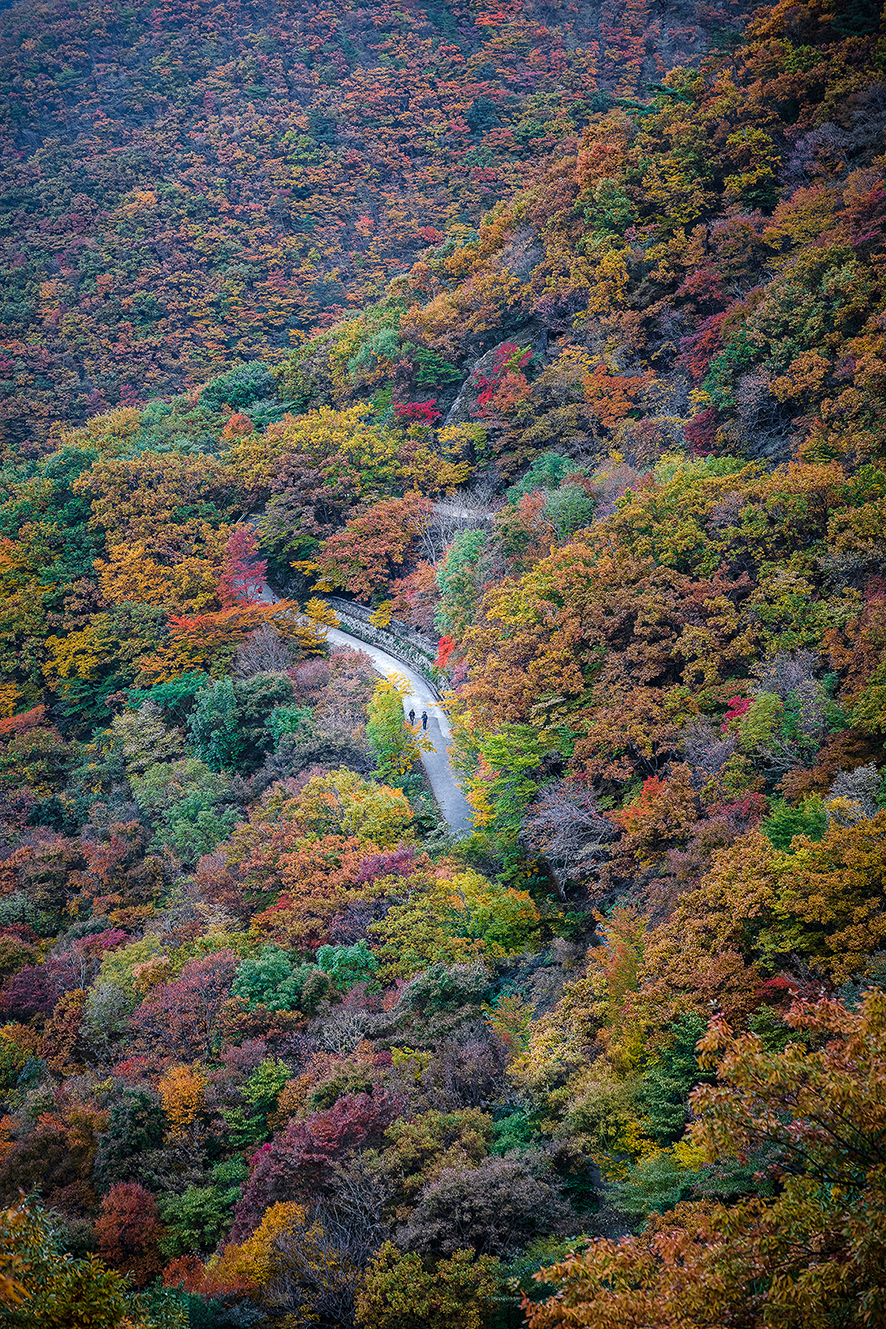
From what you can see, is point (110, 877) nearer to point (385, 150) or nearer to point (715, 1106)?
point (715, 1106)

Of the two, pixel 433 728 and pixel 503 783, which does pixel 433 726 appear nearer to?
pixel 433 728

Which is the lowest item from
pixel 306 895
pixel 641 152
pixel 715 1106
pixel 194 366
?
pixel 306 895

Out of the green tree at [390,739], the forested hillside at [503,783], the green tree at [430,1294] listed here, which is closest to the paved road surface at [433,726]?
the forested hillside at [503,783]

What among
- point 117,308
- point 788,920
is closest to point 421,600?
point 788,920

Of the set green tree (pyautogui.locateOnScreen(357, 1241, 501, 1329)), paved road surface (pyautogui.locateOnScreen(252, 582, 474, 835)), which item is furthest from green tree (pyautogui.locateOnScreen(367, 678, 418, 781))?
green tree (pyautogui.locateOnScreen(357, 1241, 501, 1329))

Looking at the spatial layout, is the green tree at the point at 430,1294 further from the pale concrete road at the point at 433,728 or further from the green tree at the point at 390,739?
the green tree at the point at 390,739

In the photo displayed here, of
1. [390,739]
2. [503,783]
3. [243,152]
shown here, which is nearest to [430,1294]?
[503,783]
